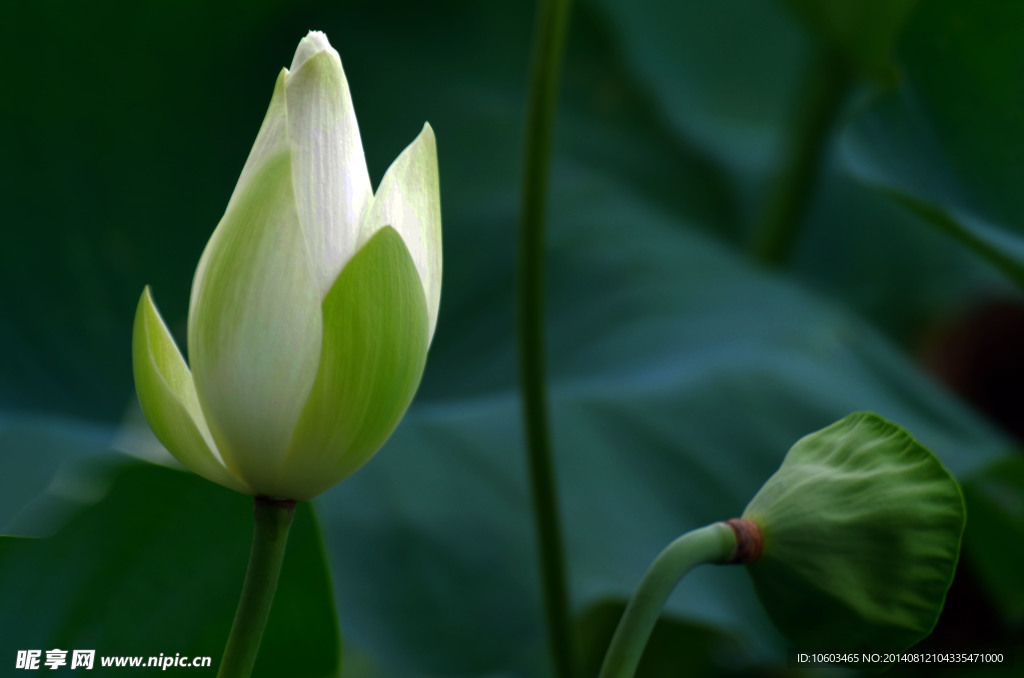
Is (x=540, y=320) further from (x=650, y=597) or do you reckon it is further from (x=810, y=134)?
(x=810, y=134)

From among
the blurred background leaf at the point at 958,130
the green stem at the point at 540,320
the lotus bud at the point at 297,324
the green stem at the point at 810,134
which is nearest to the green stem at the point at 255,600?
the lotus bud at the point at 297,324

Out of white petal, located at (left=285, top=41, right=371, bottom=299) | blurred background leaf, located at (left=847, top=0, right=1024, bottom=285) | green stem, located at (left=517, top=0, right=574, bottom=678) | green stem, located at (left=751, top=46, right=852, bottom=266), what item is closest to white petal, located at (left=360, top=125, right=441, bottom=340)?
white petal, located at (left=285, top=41, right=371, bottom=299)

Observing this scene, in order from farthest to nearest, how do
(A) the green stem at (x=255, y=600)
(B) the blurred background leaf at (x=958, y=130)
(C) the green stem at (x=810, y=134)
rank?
1. (C) the green stem at (x=810, y=134)
2. (B) the blurred background leaf at (x=958, y=130)
3. (A) the green stem at (x=255, y=600)

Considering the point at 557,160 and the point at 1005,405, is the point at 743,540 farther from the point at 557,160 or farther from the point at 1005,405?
the point at 1005,405

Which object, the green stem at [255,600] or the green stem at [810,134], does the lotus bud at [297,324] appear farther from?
the green stem at [810,134]

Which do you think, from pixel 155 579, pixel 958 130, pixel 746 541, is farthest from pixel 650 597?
pixel 958 130

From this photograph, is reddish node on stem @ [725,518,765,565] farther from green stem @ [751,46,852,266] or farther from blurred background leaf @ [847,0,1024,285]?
green stem @ [751,46,852,266]

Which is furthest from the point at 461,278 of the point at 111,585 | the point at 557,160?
the point at 111,585
